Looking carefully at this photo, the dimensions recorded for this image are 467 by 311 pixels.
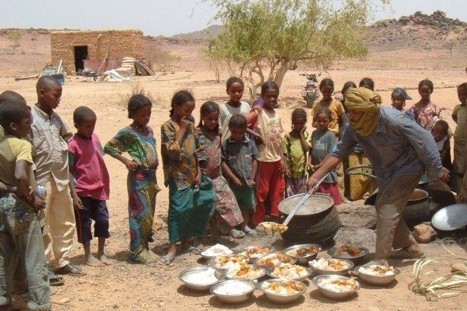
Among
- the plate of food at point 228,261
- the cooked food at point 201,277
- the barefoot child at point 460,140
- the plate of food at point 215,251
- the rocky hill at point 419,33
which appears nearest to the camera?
the cooked food at point 201,277

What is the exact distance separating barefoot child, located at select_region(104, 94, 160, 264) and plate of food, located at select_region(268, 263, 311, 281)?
3.97 feet

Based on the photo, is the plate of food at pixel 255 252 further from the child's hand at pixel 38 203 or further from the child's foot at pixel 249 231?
the child's hand at pixel 38 203

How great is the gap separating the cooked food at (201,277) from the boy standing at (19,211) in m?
1.10

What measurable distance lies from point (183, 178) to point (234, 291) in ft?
4.14

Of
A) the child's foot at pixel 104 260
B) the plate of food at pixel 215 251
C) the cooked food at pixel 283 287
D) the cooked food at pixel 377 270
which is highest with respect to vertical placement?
the cooked food at pixel 377 270

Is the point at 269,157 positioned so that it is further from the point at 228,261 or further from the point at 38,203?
the point at 38,203

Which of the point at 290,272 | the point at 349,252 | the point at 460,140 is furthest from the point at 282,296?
the point at 460,140

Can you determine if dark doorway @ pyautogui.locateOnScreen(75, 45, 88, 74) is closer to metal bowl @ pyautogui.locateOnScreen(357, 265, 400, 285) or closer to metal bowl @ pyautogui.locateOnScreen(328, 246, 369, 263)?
metal bowl @ pyautogui.locateOnScreen(328, 246, 369, 263)

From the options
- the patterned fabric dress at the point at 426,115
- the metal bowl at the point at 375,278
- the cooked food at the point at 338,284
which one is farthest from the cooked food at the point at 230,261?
the patterned fabric dress at the point at 426,115

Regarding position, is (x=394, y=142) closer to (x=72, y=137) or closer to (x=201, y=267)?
(x=201, y=267)

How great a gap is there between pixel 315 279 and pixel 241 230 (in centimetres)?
158

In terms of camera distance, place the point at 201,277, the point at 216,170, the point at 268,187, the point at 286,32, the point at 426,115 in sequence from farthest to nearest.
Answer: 1. the point at 286,32
2. the point at 426,115
3. the point at 268,187
4. the point at 216,170
5. the point at 201,277

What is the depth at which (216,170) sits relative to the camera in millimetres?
5387

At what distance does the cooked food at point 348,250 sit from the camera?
4824 mm
